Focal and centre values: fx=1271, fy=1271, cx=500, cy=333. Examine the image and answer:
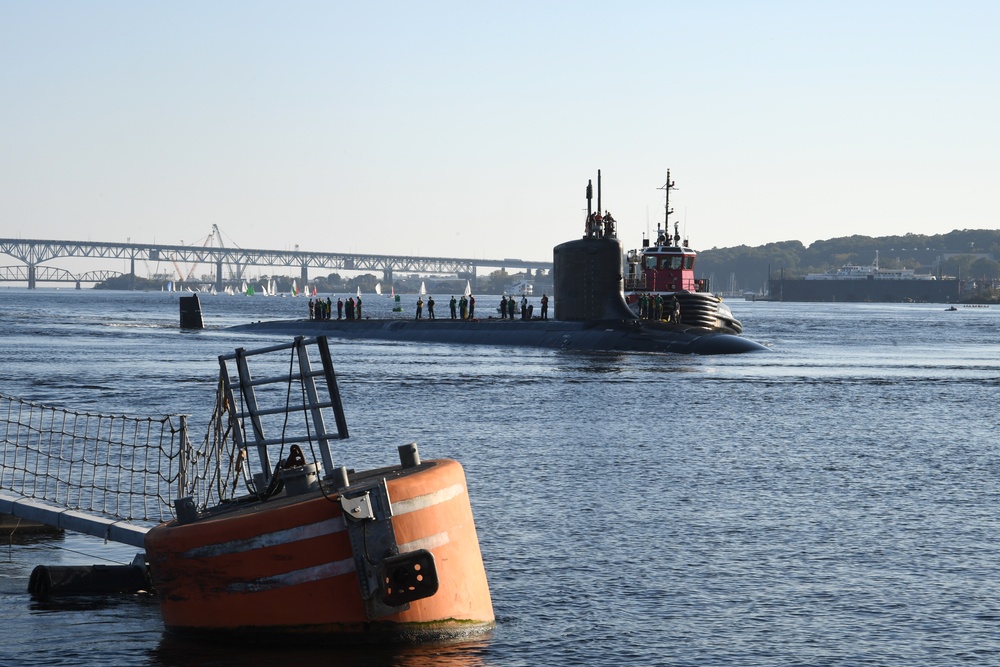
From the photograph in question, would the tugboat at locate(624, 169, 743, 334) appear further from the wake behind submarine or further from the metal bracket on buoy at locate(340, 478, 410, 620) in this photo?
the metal bracket on buoy at locate(340, 478, 410, 620)

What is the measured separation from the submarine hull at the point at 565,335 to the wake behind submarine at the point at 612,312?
4 centimetres

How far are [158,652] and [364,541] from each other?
6.64 ft

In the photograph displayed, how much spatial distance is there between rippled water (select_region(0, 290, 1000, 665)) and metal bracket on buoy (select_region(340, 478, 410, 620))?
0.68 metres

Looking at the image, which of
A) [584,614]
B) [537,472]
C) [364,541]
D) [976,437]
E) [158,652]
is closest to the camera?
[364,541]

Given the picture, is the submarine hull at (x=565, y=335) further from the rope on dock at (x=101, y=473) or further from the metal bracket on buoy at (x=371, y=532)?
the metal bracket on buoy at (x=371, y=532)

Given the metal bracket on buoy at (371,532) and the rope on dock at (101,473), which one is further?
the rope on dock at (101,473)

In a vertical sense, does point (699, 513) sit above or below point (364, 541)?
below

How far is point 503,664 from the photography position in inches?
372

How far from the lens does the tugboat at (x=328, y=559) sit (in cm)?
897

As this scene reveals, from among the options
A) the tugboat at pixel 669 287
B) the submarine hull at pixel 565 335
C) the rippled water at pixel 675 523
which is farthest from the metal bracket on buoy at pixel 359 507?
the tugboat at pixel 669 287

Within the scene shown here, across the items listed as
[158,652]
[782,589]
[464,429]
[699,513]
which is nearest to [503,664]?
[158,652]

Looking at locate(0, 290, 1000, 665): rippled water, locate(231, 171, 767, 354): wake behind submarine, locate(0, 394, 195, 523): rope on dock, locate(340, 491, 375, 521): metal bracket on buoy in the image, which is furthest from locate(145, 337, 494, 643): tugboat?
locate(231, 171, 767, 354): wake behind submarine

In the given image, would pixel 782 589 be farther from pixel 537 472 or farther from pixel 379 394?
pixel 379 394

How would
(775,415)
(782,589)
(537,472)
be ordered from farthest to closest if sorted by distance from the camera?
(775,415), (537,472), (782,589)
